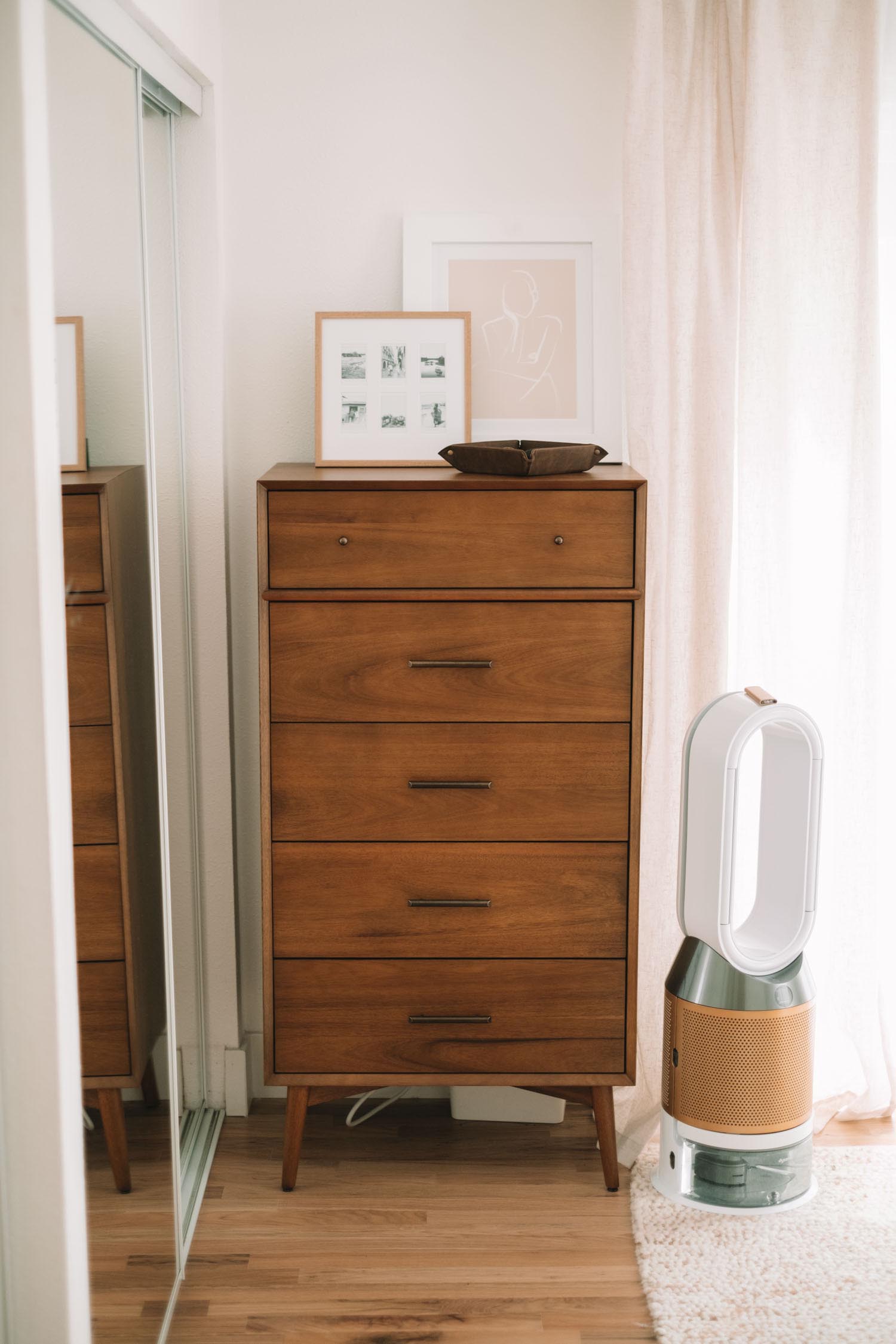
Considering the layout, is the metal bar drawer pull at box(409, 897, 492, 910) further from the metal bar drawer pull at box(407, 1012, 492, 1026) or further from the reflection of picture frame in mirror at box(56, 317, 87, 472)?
the reflection of picture frame in mirror at box(56, 317, 87, 472)

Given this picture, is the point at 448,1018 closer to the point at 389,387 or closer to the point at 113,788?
the point at 113,788

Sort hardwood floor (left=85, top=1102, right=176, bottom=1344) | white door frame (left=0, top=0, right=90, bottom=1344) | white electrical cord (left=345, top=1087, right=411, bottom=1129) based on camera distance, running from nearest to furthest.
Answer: white door frame (left=0, top=0, right=90, bottom=1344), hardwood floor (left=85, top=1102, right=176, bottom=1344), white electrical cord (left=345, top=1087, right=411, bottom=1129)

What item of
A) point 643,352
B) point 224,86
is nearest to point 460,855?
point 643,352

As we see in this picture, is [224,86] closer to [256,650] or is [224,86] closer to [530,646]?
[256,650]

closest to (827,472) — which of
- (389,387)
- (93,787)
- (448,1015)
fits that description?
(389,387)

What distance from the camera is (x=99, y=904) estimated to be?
1.49 metres

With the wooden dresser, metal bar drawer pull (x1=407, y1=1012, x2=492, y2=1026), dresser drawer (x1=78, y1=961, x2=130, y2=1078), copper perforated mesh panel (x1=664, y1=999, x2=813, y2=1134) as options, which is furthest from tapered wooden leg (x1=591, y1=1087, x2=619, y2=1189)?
dresser drawer (x1=78, y1=961, x2=130, y2=1078)

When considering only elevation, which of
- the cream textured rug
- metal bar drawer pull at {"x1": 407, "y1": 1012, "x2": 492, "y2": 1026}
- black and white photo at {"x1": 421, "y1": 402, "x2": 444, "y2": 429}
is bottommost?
the cream textured rug

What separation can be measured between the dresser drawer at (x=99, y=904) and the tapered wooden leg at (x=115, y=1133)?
17 centimetres

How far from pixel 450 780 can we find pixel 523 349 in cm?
91

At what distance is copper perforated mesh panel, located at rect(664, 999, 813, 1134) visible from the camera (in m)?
2.04

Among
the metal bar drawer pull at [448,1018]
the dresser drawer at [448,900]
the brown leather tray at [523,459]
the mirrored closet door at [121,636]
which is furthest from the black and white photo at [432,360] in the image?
the metal bar drawer pull at [448,1018]

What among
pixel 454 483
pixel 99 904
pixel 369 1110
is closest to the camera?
pixel 99 904

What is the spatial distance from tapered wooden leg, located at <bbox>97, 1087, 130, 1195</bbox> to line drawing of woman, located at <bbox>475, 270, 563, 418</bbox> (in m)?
1.48
